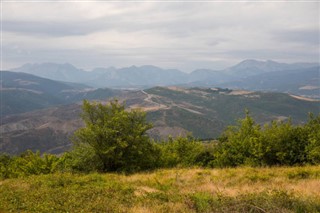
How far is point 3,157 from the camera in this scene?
55812 mm

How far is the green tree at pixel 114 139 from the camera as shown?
28453 mm

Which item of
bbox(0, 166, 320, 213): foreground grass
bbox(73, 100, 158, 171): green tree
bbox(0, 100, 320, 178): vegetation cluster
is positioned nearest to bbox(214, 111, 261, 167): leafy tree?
bbox(0, 100, 320, 178): vegetation cluster

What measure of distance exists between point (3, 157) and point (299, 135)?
5069 centimetres

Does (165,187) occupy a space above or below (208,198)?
below

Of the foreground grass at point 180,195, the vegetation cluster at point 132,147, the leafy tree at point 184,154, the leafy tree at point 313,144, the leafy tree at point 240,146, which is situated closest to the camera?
the foreground grass at point 180,195

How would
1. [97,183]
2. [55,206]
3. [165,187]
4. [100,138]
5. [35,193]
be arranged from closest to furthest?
[55,206]
[35,193]
[165,187]
[97,183]
[100,138]

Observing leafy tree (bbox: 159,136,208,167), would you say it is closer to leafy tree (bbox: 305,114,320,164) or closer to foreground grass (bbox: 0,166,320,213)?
leafy tree (bbox: 305,114,320,164)

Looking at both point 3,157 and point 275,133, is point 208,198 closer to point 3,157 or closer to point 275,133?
point 275,133

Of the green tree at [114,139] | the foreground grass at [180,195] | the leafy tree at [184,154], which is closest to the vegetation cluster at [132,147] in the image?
the green tree at [114,139]

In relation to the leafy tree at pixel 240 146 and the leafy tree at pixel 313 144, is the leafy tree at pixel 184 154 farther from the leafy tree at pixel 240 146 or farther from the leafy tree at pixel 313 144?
the leafy tree at pixel 313 144

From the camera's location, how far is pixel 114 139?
28688 millimetres

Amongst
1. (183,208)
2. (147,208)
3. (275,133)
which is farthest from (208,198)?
(275,133)

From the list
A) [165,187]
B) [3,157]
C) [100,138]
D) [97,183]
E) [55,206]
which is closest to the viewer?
[55,206]

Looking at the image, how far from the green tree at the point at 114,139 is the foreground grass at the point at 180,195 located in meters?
8.09
